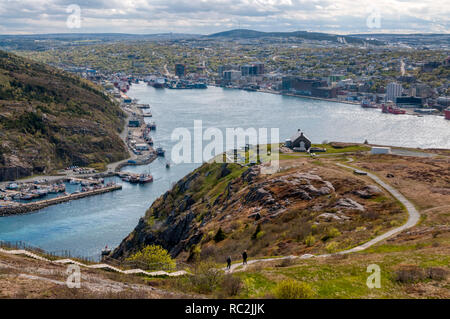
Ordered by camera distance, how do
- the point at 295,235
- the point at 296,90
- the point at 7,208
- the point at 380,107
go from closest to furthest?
the point at 295,235, the point at 7,208, the point at 380,107, the point at 296,90

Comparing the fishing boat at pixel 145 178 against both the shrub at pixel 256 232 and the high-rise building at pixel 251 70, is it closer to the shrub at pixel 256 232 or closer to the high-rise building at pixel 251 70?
the shrub at pixel 256 232

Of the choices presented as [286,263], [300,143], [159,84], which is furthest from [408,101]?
[286,263]

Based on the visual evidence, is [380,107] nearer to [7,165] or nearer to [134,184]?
[134,184]

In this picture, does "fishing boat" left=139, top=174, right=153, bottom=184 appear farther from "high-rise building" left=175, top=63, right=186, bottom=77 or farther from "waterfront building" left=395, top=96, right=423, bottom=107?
"high-rise building" left=175, top=63, right=186, bottom=77

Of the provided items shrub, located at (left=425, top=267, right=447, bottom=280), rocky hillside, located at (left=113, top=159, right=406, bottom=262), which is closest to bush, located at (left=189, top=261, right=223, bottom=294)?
rocky hillside, located at (left=113, top=159, right=406, bottom=262)

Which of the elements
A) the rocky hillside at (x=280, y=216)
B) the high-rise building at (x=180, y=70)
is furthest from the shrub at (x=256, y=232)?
the high-rise building at (x=180, y=70)

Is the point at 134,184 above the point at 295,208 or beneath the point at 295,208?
beneath
